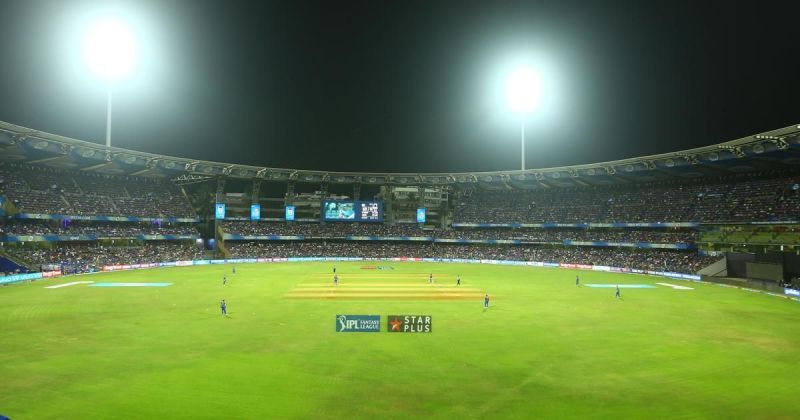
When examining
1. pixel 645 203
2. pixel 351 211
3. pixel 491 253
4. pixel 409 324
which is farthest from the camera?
pixel 351 211

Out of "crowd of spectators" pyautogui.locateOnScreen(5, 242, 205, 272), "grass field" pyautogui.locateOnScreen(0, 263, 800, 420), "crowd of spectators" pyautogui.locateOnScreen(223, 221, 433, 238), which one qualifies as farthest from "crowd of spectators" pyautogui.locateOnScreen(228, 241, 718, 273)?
"grass field" pyautogui.locateOnScreen(0, 263, 800, 420)

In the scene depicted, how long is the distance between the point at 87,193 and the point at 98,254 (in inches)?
489

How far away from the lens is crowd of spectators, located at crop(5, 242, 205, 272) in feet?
171

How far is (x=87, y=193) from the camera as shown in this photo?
221ft

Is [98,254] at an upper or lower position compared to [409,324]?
upper

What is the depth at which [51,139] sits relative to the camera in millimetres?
51781

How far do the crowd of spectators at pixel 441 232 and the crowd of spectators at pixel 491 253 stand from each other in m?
2.08

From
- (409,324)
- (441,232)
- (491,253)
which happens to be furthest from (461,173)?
(409,324)

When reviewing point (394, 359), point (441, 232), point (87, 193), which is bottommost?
point (394, 359)

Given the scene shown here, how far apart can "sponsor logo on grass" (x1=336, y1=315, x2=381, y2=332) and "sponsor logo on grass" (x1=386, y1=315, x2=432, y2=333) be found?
0.74 m

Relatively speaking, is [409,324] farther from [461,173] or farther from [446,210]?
[446,210]

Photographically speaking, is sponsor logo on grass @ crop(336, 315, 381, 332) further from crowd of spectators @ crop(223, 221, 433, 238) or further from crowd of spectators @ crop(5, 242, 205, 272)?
crowd of spectators @ crop(223, 221, 433, 238)

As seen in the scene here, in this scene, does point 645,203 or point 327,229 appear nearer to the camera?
point 645,203

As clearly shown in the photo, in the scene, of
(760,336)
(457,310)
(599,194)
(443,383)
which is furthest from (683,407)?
(599,194)
